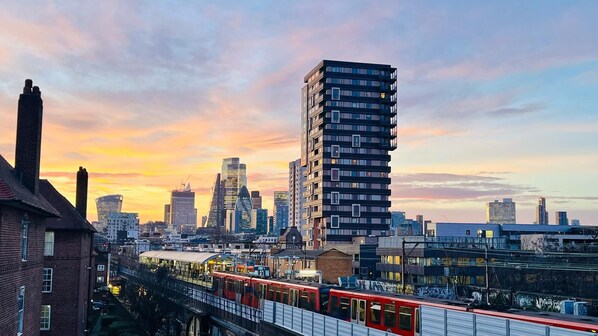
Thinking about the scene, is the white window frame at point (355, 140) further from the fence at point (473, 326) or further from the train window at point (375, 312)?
the fence at point (473, 326)

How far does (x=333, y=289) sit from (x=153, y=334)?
117 feet

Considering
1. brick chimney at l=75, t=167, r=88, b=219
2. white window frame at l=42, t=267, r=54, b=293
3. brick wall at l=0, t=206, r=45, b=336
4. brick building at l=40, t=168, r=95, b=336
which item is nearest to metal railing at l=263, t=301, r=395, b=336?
brick wall at l=0, t=206, r=45, b=336

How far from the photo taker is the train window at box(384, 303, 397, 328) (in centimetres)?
2927

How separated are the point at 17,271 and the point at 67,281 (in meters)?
19.9

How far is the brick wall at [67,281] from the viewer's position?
42250 millimetres

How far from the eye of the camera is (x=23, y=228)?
83.9ft

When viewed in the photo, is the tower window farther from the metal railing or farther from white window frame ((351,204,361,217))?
the metal railing

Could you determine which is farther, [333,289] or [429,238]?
[429,238]

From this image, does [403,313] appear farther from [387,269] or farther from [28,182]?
[387,269]

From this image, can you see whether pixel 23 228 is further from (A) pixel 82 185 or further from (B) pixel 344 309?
(A) pixel 82 185

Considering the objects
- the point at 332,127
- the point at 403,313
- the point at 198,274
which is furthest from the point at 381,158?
the point at 403,313

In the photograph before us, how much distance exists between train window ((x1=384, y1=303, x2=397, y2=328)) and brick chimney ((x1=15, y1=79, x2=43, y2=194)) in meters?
19.3

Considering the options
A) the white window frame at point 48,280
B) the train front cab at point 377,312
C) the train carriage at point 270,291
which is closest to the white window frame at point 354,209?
the train carriage at point 270,291

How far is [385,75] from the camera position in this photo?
155 m
